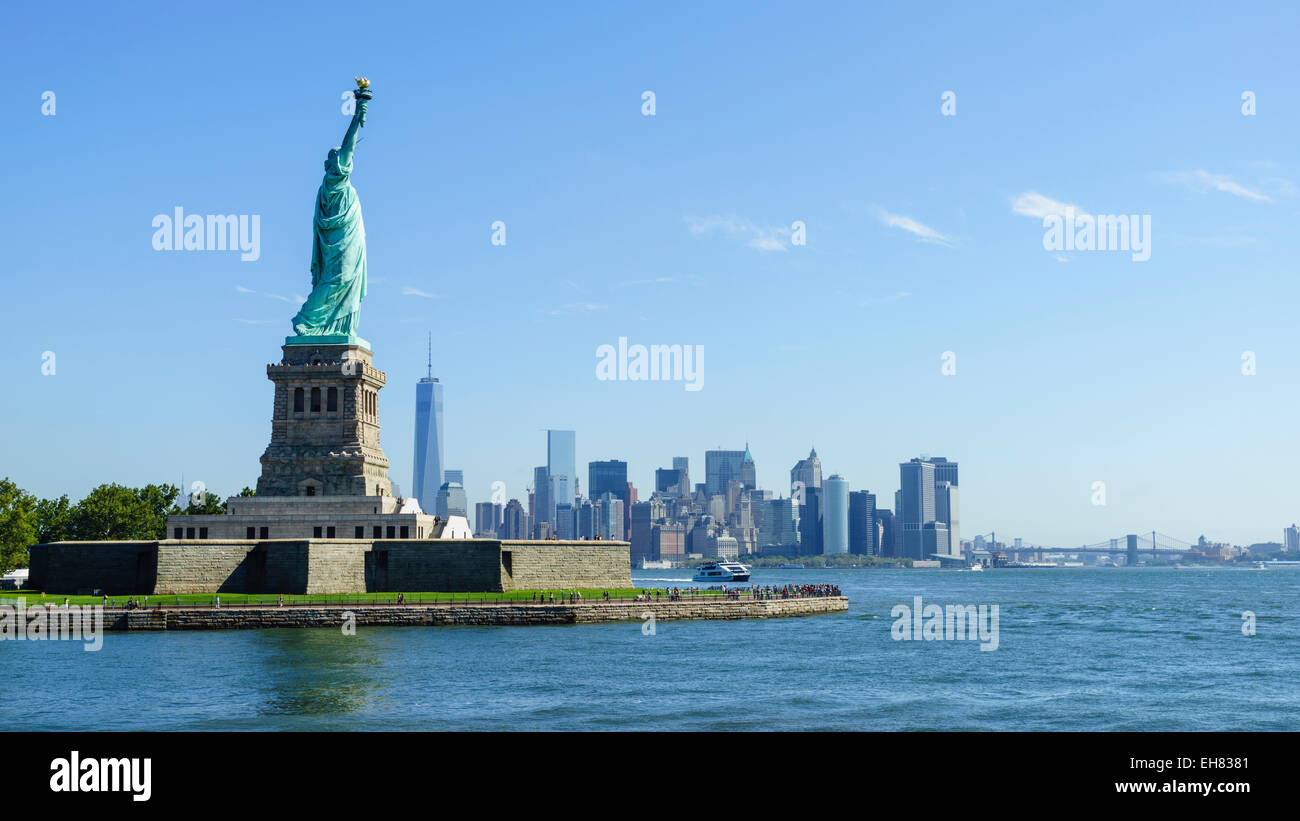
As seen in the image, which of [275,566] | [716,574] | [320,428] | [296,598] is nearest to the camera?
[296,598]

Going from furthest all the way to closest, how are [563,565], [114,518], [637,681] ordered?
1. [114,518]
2. [563,565]
3. [637,681]

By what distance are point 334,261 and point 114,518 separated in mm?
33502

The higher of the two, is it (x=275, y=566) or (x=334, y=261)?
(x=334, y=261)

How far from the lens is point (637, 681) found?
5066 cm

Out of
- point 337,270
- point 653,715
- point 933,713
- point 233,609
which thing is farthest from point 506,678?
point 337,270

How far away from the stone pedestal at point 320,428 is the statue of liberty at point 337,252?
7.42 feet

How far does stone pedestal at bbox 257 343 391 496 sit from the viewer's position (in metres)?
82.0

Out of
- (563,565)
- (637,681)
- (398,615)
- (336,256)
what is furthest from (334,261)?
(637,681)

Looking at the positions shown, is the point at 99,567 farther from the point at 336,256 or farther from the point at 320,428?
the point at 336,256

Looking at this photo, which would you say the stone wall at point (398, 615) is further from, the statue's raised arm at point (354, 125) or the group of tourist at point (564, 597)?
the statue's raised arm at point (354, 125)

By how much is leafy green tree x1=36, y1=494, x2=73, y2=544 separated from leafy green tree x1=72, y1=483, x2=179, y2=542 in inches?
24.6

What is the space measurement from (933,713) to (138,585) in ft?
177

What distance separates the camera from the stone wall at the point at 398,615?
227 feet
